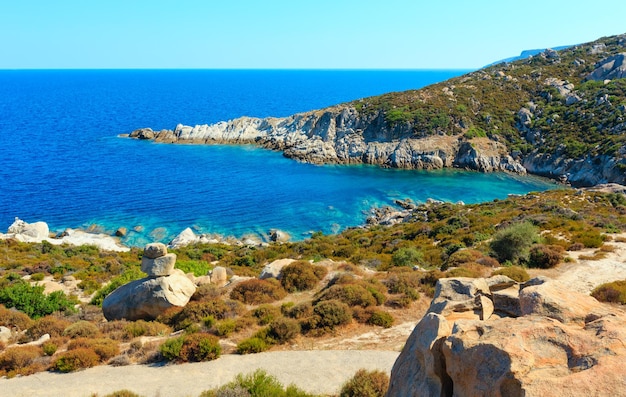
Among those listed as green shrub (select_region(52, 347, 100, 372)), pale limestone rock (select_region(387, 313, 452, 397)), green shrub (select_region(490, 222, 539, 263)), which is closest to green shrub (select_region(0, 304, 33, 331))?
green shrub (select_region(52, 347, 100, 372))

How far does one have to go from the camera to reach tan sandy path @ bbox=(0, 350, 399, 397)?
11.9 meters

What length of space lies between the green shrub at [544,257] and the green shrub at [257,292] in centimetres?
1424

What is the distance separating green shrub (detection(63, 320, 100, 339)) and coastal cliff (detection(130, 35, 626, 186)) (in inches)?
2624

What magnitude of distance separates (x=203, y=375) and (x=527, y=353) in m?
9.84

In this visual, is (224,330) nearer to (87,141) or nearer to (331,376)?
(331,376)

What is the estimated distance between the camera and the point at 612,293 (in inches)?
625

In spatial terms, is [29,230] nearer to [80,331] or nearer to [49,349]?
[80,331]

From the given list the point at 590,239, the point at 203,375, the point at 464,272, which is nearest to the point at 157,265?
the point at 203,375

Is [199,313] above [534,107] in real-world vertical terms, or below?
below

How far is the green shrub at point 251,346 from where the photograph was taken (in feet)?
47.0

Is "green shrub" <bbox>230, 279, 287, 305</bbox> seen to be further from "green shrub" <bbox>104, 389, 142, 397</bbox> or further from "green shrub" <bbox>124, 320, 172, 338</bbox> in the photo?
"green shrub" <bbox>104, 389, 142, 397</bbox>

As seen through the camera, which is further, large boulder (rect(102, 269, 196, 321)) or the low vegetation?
large boulder (rect(102, 269, 196, 321))

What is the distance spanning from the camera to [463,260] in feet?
76.0

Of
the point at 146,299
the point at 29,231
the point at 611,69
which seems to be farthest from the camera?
the point at 611,69
